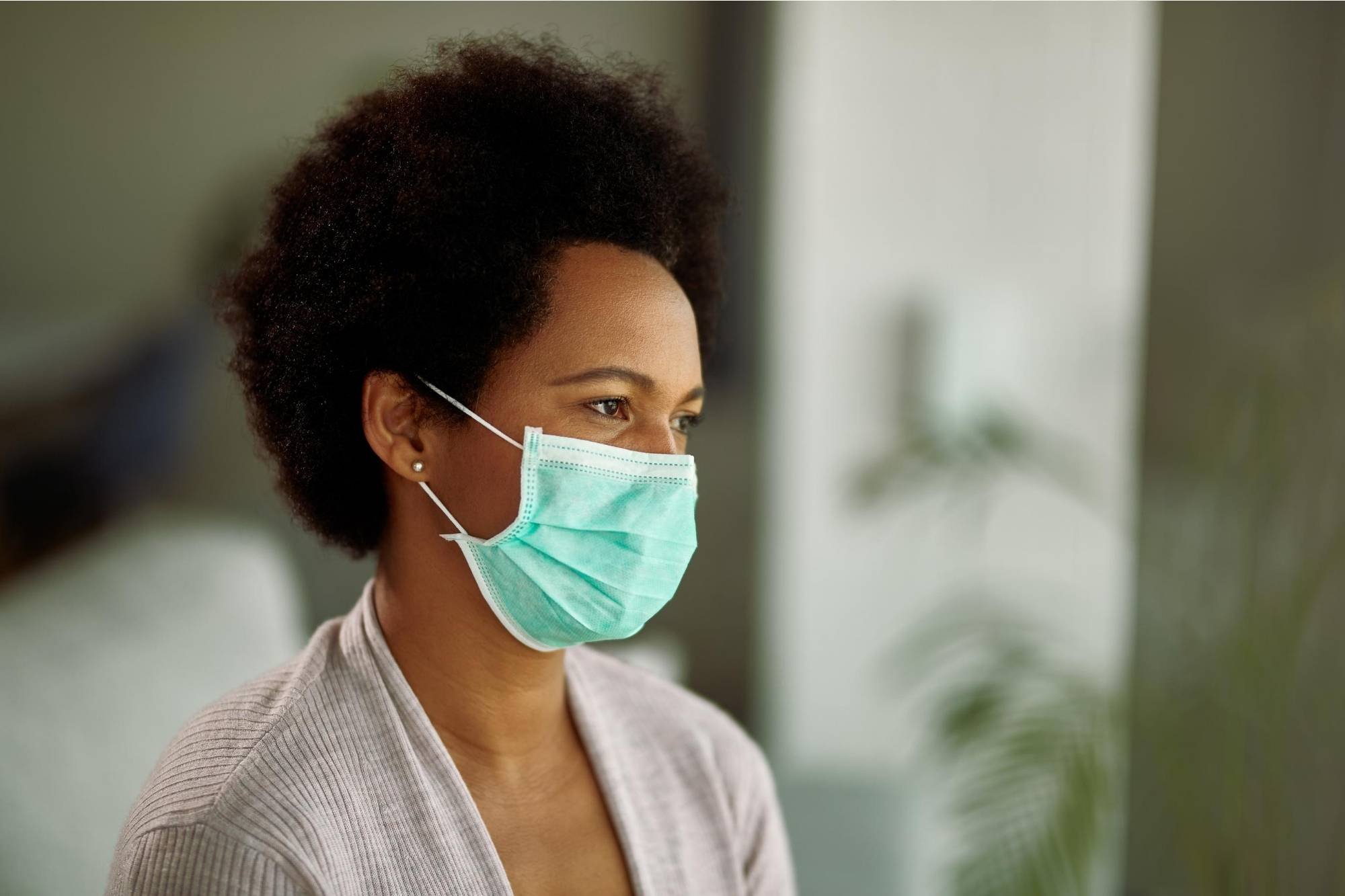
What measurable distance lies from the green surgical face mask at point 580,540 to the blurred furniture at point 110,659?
688 mm

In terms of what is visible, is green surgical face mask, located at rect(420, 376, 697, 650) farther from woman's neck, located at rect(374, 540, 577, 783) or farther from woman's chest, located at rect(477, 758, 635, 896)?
woman's chest, located at rect(477, 758, 635, 896)

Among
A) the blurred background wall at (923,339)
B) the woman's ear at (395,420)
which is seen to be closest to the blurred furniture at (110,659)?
the woman's ear at (395,420)

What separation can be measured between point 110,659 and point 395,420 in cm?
69

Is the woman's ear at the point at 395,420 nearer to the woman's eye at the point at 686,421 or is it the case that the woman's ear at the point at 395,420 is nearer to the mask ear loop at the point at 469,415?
the mask ear loop at the point at 469,415

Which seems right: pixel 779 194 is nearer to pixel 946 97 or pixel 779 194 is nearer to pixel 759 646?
pixel 946 97

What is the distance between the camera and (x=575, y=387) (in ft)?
3.67

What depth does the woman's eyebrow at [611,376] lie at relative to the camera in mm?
1118

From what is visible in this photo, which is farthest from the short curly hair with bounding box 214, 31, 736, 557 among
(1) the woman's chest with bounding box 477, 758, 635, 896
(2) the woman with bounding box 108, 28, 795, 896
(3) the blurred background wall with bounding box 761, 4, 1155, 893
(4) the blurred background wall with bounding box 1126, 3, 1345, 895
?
(4) the blurred background wall with bounding box 1126, 3, 1345, 895

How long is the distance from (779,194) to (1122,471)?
927 mm

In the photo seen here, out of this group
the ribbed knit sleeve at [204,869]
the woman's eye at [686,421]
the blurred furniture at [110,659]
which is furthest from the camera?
the blurred furniture at [110,659]

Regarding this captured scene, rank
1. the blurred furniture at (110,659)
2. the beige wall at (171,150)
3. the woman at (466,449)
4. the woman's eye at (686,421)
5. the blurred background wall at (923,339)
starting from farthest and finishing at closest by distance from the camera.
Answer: the blurred background wall at (923,339) → the beige wall at (171,150) → the blurred furniture at (110,659) → the woman's eye at (686,421) → the woman at (466,449)

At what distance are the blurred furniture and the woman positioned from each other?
43 cm

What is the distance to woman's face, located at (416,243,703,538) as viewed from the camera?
1.12 metres

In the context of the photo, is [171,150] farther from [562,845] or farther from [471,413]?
[562,845]
